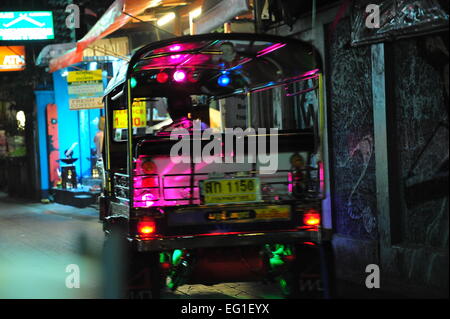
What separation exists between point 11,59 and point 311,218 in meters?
20.2

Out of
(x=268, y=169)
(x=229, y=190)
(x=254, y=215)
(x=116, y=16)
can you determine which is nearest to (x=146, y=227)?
(x=229, y=190)

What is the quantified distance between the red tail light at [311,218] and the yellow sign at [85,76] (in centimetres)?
1315

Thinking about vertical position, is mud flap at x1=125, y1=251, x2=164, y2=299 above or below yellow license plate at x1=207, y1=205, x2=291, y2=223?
below

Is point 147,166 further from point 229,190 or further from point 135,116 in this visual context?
point 135,116

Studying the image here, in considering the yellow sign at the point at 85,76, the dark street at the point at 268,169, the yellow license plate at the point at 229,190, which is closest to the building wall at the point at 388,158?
the dark street at the point at 268,169

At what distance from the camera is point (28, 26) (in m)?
22.5

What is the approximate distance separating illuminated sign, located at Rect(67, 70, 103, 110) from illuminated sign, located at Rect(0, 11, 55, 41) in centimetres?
415

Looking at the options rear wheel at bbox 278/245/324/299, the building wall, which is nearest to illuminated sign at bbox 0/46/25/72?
the building wall

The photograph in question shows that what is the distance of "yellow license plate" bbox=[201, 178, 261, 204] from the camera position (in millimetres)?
6512

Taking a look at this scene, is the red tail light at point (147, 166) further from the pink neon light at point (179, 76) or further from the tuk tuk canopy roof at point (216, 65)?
the pink neon light at point (179, 76)

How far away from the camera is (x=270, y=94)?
11914mm

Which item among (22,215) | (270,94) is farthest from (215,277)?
(22,215)

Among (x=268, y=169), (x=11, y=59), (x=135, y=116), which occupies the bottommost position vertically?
(x=268, y=169)

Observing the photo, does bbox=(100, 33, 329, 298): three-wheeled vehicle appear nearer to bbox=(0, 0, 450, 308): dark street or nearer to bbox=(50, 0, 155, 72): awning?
bbox=(0, 0, 450, 308): dark street
